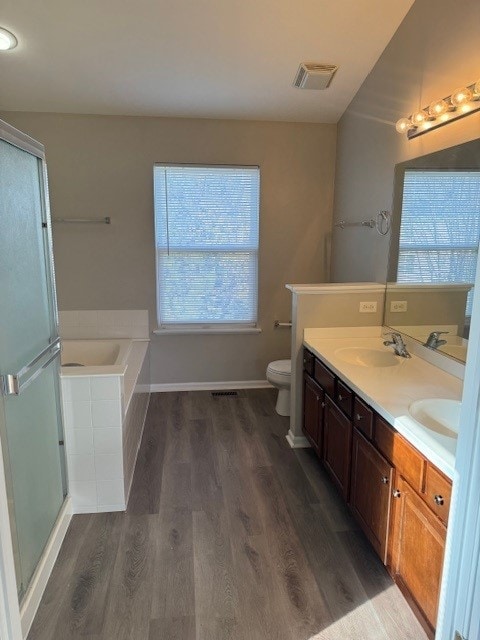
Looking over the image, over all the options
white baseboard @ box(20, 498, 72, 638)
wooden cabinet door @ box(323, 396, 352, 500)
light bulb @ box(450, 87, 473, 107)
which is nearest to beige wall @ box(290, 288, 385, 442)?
wooden cabinet door @ box(323, 396, 352, 500)

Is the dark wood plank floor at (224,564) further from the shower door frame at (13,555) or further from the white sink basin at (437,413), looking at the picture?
the white sink basin at (437,413)

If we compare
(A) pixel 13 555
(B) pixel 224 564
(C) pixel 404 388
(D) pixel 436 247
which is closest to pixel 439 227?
(D) pixel 436 247

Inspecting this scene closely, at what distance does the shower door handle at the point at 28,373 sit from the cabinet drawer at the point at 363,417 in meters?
1.46

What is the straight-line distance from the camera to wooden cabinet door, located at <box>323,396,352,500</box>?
2.19 meters

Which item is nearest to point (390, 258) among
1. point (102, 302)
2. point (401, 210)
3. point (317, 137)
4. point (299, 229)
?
point (401, 210)

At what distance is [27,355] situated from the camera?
1761 millimetres

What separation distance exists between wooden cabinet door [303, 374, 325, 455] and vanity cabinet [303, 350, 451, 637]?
7 cm

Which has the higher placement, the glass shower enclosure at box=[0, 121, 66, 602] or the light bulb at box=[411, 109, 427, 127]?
the light bulb at box=[411, 109, 427, 127]

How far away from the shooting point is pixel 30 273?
184cm

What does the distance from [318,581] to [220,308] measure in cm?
258

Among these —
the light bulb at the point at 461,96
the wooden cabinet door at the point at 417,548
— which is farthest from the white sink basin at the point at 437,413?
the light bulb at the point at 461,96

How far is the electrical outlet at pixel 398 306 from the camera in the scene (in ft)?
8.89

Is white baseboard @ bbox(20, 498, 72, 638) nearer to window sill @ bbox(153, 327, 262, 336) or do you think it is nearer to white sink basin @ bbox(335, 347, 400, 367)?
white sink basin @ bbox(335, 347, 400, 367)

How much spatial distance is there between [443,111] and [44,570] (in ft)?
9.46
